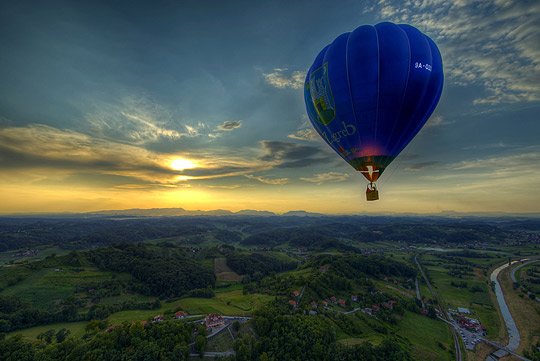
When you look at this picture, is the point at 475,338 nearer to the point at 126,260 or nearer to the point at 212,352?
the point at 212,352

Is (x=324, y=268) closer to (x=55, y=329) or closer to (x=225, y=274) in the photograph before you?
(x=225, y=274)

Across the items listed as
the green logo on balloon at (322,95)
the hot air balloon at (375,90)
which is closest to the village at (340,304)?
the hot air balloon at (375,90)

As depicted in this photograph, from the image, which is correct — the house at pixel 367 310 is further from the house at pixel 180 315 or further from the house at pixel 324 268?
the house at pixel 180 315

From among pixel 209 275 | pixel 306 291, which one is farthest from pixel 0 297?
pixel 306 291

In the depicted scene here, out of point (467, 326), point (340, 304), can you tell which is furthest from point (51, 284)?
point (467, 326)

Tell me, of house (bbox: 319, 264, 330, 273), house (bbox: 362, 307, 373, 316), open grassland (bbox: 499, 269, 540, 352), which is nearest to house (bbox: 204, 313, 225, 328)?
house (bbox: 362, 307, 373, 316)

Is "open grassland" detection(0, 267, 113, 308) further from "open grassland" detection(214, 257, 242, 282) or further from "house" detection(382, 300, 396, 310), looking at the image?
"house" detection(382, 300, 396, 310)
